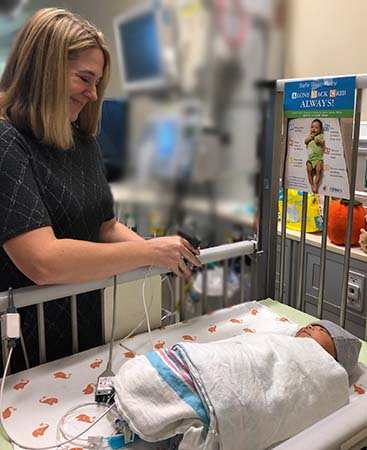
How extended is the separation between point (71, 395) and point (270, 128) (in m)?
0.87

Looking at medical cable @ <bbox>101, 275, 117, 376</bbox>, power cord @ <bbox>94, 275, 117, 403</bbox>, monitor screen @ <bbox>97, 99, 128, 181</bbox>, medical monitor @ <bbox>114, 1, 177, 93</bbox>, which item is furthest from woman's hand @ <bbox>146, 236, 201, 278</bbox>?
medical monitor @ <bbox>114, 1, 177, 93</bbox>

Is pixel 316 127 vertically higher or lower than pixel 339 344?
higher

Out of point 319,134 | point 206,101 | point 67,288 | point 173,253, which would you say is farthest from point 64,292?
point 206,101

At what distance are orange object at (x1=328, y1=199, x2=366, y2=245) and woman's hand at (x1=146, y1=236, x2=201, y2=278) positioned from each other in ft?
2.72

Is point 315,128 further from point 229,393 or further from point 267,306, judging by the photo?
point 229,393

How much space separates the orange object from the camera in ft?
5.61

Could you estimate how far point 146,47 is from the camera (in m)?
1.98

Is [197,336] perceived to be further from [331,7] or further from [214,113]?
[331,7]

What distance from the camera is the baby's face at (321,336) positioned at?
0.93 metres

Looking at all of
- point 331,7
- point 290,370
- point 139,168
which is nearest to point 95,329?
point 290,370

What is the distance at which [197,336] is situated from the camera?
1126mm

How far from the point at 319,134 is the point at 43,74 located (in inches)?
27.8

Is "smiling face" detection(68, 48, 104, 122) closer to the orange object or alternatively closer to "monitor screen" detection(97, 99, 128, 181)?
"monitor screen" detection(97, 99, 128, 181)

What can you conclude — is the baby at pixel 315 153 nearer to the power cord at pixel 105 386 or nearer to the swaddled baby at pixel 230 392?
the swaddled baby at pixel 230 392
